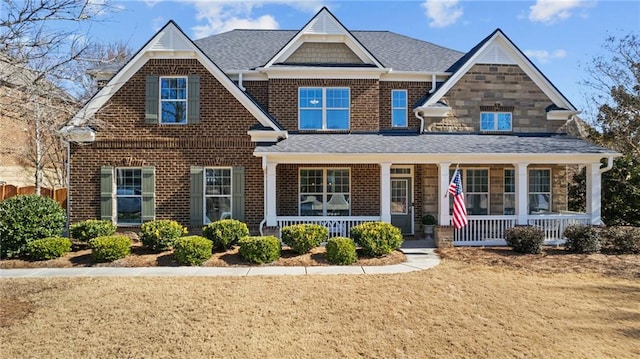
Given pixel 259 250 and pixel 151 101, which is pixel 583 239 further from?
pixel 151 101

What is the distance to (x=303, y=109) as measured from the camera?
13766 millimetres

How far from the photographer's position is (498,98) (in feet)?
46.0

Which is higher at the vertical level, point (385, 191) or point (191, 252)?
point (385, 191)

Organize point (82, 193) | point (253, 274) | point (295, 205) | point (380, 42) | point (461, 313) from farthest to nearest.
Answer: point (380, 42)
point (295, 205)
point (82, 193)
point (253, 274)
point (461, 313)

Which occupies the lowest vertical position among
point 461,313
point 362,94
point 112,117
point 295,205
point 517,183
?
point 461,313

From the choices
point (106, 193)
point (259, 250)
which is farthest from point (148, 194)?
point (259, 250)

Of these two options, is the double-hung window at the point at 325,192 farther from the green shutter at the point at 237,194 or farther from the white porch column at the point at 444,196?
the white porch column at the point at 444,196

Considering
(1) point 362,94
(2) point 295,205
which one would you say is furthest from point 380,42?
(2) point 295,205

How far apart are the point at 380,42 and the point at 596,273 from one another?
12326 millimetres

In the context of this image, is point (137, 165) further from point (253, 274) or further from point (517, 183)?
point (517, 183)

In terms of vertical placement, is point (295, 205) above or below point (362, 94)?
below

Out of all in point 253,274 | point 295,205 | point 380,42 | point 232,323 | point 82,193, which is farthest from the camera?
point 380,42

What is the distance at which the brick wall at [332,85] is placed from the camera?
13680 mm

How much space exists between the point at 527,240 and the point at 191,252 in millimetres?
9628
